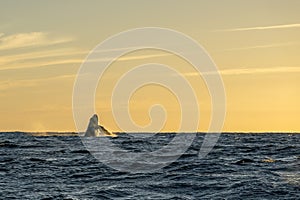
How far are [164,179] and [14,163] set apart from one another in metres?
18.7

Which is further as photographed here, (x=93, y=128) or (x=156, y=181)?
(x=93, y=128)

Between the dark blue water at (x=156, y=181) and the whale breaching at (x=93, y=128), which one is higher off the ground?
the whale breaching at (x=93, y=128)

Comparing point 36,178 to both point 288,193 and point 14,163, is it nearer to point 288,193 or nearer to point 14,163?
point 14,163

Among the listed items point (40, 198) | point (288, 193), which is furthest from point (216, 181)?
point (40, 198)

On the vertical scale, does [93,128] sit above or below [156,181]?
above

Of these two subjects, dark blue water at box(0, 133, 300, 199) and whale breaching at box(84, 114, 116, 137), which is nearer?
dark blue water at box(0, 133, 300, 199)

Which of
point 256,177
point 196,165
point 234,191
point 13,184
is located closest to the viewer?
point 234,191

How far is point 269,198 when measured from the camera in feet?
100.0

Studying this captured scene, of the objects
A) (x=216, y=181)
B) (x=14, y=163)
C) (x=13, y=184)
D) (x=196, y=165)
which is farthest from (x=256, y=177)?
(x=14, y=163)

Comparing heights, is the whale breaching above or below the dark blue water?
above

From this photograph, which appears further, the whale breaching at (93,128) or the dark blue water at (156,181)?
the whale breaching at (93,128)

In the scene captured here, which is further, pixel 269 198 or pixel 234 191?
pixel 234 191

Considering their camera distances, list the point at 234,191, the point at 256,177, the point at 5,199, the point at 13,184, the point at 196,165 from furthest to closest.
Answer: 1. the point at 196,165
2. the point at 256,177
3. the point at 13,184
4. the point at 234,191
5. the point at 5,199

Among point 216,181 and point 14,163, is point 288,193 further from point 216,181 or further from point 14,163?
point 14,163
